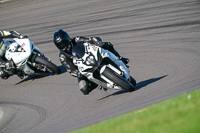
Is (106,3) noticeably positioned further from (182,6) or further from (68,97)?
(68,97)

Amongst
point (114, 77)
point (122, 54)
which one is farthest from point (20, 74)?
point (114, 77)

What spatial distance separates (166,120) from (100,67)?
3494 millimetres

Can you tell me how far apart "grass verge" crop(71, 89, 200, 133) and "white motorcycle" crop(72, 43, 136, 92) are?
2.34 m

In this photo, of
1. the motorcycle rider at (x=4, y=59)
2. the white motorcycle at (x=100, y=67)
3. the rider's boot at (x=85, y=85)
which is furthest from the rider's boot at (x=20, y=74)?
the white motorcycle at (x=100, y=67)

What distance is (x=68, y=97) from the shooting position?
10.2m

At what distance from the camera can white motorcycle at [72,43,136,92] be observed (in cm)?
852

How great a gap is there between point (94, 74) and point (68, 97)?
1.67 meters

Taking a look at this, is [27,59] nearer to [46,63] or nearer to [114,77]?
[46,63]

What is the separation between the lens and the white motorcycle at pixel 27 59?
12164mm

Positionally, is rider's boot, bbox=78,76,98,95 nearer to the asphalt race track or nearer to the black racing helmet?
the asphalt race track

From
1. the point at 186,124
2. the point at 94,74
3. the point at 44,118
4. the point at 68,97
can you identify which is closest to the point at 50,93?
the point at 68,97

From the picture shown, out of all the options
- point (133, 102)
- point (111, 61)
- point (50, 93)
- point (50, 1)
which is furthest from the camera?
point (50, 1)

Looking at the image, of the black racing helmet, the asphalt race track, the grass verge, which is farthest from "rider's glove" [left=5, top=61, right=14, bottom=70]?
the grass verge

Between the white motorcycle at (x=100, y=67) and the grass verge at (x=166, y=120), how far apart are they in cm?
234
